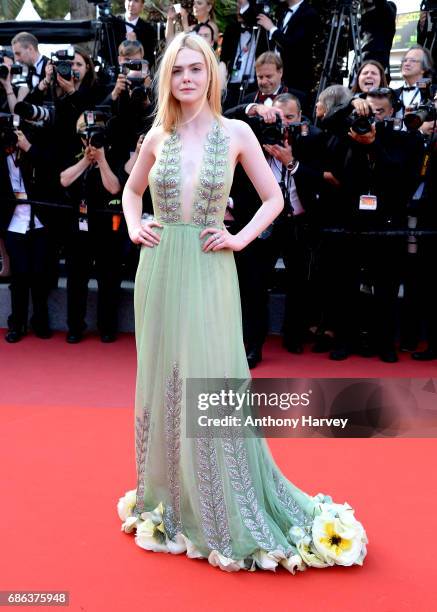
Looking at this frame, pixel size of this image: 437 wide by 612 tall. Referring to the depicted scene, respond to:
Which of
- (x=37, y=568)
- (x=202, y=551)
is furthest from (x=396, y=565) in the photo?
(x=37, y=568)

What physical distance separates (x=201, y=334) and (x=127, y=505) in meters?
0.81

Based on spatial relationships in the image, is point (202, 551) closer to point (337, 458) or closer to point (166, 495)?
point (166, 495)

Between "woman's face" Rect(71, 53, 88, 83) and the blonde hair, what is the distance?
404 cm

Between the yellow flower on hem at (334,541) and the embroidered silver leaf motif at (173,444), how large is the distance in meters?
0.55

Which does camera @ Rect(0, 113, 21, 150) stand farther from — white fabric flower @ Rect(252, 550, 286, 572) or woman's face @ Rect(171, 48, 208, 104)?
white fabric flower @ Rect(252, 550, 286, 572)

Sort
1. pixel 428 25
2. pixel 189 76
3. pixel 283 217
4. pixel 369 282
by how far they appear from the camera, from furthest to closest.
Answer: pixel 428 25, pixel 369 282, pixel 283 217, pixel 189 76

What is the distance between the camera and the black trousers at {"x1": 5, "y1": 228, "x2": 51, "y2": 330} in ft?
21.3

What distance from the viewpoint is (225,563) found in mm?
3072

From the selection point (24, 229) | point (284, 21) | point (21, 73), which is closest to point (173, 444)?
point (24, 229)

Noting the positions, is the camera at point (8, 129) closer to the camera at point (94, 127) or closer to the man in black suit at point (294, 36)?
the camera at point (94, 127)

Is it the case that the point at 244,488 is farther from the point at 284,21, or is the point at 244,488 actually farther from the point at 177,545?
the point at 284,21

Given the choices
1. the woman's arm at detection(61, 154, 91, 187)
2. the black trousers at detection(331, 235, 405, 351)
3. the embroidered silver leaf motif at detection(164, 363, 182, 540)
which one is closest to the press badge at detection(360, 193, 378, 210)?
the black trousers at detection(331, 235, 405, 351)

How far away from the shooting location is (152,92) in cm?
653

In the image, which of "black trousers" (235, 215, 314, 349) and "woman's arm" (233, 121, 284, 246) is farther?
"black trousers" (235, 215, 314, 349)
